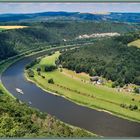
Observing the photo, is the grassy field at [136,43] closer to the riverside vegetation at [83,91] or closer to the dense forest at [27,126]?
the riverside vegetation at [83,91]

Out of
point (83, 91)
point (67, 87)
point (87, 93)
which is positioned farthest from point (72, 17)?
point (87, 93)

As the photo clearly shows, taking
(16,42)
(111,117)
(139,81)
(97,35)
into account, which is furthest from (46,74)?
(97,35)

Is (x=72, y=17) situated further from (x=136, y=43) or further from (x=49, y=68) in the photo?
(x=49, y=68)

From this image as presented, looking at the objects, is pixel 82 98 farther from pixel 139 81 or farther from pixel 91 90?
pixel 139 81

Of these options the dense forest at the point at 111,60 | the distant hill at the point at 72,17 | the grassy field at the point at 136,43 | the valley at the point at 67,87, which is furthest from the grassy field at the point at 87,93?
the distant hill at the point at 72,17

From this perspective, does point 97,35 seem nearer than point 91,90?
No

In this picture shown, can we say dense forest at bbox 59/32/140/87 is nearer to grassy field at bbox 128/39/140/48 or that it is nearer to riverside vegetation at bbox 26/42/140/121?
grassy field at bbox 128/39/140/48
